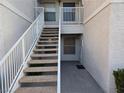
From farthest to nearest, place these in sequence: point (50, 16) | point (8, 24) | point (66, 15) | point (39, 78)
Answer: point (50, 16), point (66, 15), point (8, 24), point (39, 78)

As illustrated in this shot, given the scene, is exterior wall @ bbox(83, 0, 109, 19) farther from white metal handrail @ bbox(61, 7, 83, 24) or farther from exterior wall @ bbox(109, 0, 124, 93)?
white metal handrail @ bbox(61, 7, 83, 24)

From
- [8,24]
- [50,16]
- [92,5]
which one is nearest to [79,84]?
[8,24]

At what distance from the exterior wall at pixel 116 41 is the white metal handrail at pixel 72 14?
14.3 feet

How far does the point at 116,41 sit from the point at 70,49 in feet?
19.7

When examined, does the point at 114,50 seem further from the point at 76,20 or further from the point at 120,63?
the point at 76,20

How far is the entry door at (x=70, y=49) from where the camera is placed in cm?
990

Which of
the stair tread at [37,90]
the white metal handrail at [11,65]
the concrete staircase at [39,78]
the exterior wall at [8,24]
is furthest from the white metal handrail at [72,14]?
the stair tread at [37,90]

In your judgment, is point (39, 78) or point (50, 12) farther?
point (50, 12)

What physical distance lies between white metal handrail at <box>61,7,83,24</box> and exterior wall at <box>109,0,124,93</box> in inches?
172

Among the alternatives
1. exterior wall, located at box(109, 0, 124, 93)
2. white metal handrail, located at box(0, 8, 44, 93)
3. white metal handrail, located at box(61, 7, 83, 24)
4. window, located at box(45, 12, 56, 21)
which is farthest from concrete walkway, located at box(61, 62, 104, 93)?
window, located at box(45, 12, 56, 21)

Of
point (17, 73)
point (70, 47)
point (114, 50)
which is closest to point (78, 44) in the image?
point (70, 47)

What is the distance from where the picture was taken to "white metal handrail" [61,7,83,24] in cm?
839

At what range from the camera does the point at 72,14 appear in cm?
895

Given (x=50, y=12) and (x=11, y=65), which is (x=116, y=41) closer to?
(x=11, y=65)
